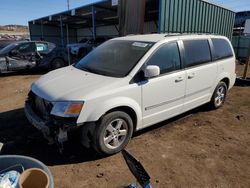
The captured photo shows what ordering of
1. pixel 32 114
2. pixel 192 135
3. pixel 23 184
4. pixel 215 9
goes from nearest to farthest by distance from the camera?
pixel 23 184 < pixel 32 114 < pixel 192 135 < pixel 215 9

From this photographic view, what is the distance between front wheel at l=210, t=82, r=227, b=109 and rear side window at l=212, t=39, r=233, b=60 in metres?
0.63

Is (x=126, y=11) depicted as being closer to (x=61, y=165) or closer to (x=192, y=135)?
(x=192, y=135)

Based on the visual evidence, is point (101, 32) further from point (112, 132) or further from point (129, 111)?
point (112, 132)

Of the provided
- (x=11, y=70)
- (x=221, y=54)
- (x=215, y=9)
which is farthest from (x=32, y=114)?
(x=215, y=9)

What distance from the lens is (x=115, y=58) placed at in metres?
4.05

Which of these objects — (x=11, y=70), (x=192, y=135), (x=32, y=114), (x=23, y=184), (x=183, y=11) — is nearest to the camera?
(x=23, y=184)

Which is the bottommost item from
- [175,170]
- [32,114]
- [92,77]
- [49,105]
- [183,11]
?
[175,170]

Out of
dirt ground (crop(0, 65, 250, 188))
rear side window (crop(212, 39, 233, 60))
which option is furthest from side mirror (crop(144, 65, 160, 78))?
rear side window (crop(212, 39, 233, 60))

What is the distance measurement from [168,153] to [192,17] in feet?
31.4

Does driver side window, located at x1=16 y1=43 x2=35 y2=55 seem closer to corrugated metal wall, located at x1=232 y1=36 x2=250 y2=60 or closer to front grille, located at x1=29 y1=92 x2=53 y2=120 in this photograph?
front grille, located at x1=29 y1=92 x2=53 y2=120

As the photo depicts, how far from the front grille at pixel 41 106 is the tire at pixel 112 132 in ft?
2.40

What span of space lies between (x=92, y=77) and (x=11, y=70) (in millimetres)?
7549

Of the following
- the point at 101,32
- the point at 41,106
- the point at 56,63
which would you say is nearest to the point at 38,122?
the point at 41,106

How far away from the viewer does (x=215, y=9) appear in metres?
13.1
